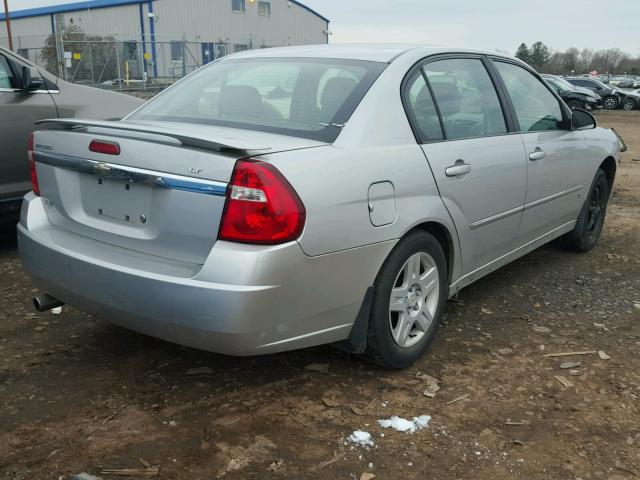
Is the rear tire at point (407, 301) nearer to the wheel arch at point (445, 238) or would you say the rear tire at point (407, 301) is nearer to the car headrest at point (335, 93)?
the wheel arch at point (445, 238)

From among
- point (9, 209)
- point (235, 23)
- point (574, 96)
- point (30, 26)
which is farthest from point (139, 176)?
point (30, 26)

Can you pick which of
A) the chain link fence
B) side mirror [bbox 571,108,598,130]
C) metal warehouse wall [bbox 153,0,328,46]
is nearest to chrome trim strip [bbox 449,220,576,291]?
side mirror [bbox 571,108,598,130]

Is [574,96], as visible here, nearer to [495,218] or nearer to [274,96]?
[495,218]

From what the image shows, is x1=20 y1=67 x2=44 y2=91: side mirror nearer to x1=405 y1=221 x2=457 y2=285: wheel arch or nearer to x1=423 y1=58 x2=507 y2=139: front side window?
x1=423 y1=58 x2=507 y2=139: front side window

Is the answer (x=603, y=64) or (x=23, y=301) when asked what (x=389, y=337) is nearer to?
(x=23, y=301)

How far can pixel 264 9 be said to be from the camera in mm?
48219

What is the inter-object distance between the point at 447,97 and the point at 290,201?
1493 millimetres

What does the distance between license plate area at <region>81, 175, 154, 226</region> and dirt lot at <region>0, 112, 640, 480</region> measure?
2.74 ft

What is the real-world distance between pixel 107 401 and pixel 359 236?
1.36 meters

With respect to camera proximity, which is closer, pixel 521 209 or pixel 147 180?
pixel 147 180

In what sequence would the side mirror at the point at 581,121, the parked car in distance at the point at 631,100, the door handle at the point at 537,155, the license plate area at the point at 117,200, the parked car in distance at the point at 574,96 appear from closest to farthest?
the license plate area at the point at 117,200, the door handle at the point at 537,155, the side mirror at the point at 581,121, the parked car in distance at the point at 574,96, the parked car in distance at the point at 631,100

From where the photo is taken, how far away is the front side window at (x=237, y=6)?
45750mm

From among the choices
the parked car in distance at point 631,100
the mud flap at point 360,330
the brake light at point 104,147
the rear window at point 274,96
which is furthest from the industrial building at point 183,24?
the mud flap at point 360,330

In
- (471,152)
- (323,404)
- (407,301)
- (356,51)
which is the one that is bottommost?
(323,404)
